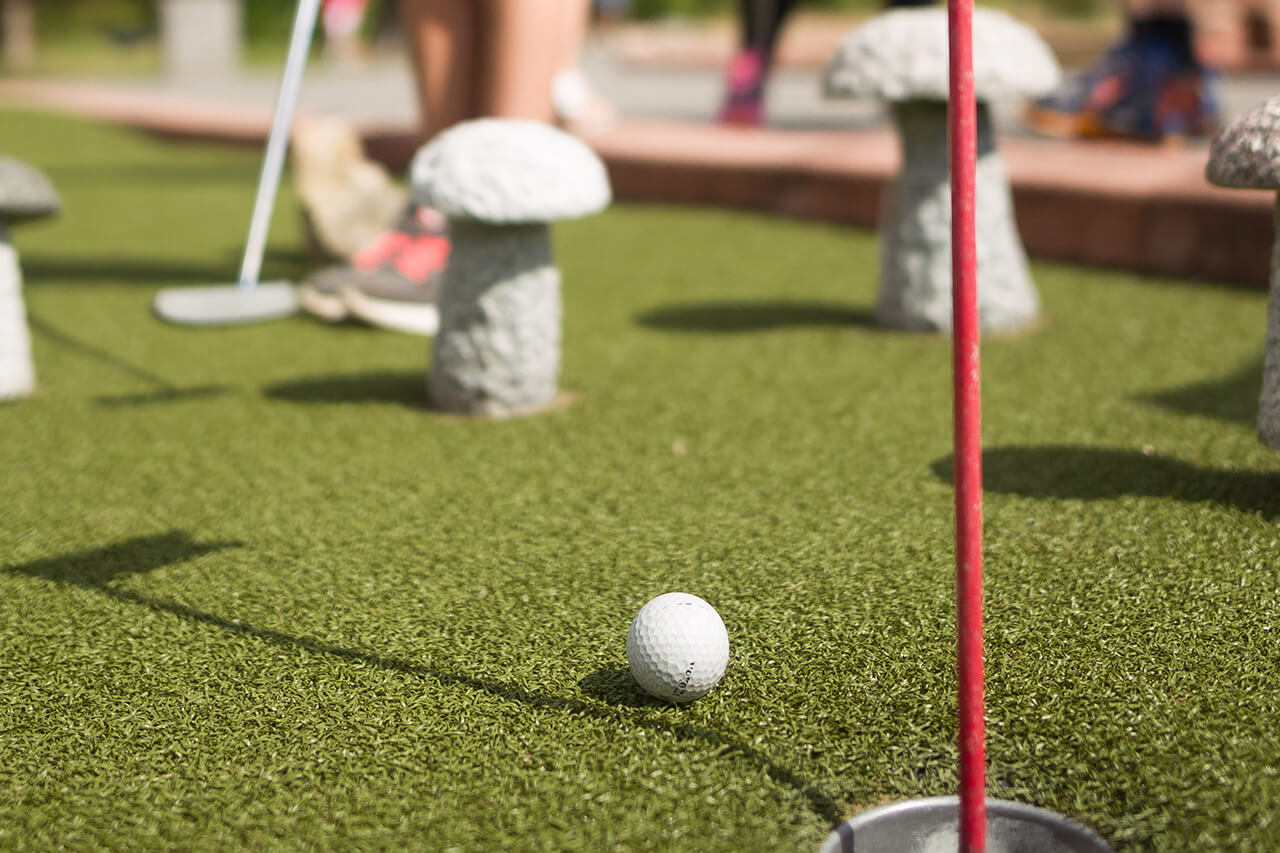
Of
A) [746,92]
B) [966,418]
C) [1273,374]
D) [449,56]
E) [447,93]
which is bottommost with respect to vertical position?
[1273,374]

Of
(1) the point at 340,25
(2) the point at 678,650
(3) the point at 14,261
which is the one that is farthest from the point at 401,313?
(1) the point at 340,25

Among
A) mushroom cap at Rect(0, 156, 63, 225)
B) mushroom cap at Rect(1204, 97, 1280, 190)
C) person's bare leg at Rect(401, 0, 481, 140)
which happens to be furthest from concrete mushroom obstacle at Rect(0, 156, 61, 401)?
mushroom cap at Rect(1204, 97, 1280, 190)

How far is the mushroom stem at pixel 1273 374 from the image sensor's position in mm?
2221

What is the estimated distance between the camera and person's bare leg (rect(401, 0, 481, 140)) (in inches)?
156

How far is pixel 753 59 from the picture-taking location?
7035 millimetres

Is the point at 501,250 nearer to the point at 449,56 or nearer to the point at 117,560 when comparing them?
the point at 117,560

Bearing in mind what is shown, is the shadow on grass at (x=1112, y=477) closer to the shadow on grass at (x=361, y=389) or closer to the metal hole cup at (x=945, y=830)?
the metal hole cup at (x=945, y=830)

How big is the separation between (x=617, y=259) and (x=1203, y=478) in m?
2.84

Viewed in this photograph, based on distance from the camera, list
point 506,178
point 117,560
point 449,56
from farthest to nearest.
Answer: point 449,56 < point 506,178 < point 117,560

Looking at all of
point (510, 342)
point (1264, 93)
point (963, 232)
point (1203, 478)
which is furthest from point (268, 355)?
point (1264, 93)

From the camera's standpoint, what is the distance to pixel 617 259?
16.5 feet

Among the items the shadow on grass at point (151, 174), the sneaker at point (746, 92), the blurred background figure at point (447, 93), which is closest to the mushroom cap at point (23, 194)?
the blurred background figure at point (447, 93)

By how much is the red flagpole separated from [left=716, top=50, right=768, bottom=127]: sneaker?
19.0ft

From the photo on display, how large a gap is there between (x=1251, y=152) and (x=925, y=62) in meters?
1.41
